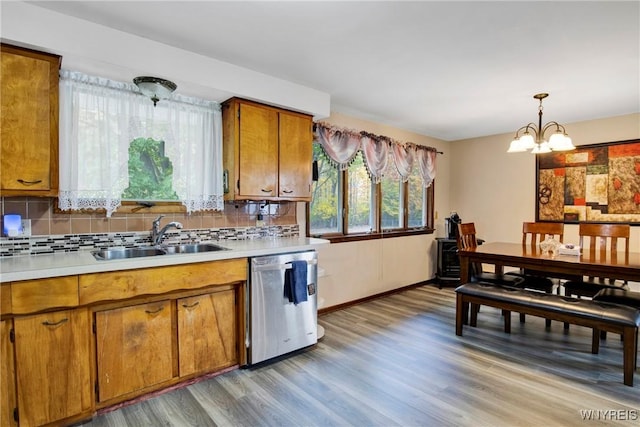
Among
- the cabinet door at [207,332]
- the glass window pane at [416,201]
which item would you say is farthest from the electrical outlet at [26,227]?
the glass window pane at [416,201]

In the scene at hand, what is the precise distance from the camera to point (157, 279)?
2.10 meters

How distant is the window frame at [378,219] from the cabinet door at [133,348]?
181cm

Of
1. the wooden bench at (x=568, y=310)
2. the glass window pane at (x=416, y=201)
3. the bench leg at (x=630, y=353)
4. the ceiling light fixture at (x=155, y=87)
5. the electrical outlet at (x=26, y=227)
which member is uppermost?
the ceiling light fixture at (x=155, y=87)

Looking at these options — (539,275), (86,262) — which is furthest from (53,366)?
(539,275)

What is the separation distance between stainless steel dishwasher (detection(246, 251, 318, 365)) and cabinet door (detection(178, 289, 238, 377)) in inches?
5.9

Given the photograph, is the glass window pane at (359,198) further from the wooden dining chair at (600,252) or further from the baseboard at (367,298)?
the wooden dining chair at (600,252)

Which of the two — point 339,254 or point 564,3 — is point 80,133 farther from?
point 564,3

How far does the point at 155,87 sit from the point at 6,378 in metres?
1.92

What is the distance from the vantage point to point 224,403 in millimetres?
2092

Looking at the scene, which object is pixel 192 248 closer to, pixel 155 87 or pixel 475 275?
pixel 155 87

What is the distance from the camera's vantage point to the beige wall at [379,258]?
12.5 feet

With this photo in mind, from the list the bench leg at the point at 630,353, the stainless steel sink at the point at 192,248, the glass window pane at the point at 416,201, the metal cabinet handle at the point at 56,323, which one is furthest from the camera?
the glass window pane at the point at 416,201

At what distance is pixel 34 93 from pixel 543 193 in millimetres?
5473

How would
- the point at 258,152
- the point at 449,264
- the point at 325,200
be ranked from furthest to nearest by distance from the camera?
the point at 449,264 < the point at 325,200 < the point at 258,152
